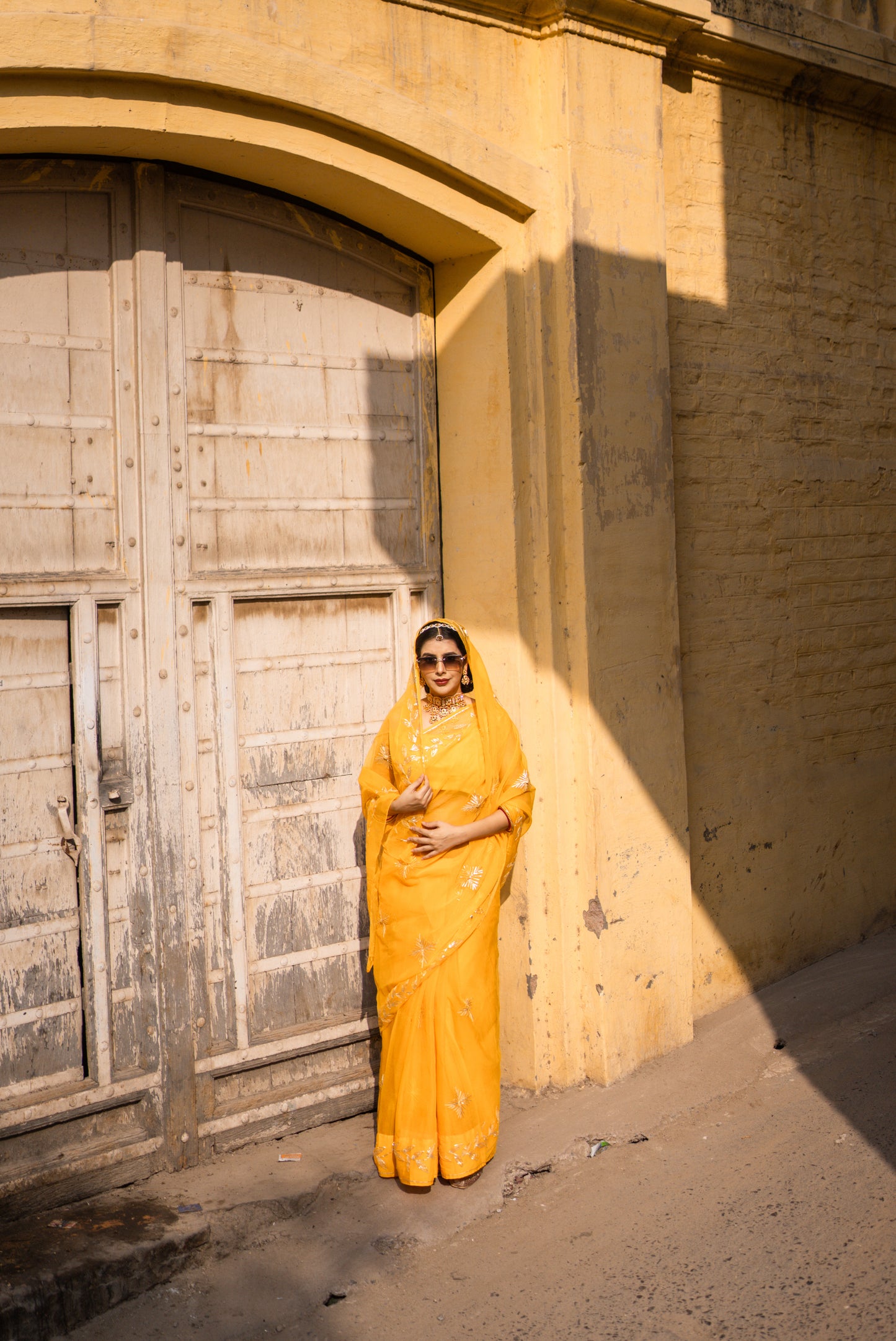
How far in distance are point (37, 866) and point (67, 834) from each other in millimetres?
121

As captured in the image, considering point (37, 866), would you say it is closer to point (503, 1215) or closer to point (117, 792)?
point (117, 792)

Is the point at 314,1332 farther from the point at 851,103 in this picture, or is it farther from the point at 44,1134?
the point at 851,103

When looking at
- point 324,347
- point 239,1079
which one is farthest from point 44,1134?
point 324,347

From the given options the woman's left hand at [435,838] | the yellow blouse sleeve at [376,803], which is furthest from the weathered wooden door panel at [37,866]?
the woman's left hand at [435,838]

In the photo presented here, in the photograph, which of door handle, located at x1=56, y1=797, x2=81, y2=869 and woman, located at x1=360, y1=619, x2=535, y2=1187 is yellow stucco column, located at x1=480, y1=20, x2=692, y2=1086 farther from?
door handle, located at x1=56, y1=797, x2=81, y2=869

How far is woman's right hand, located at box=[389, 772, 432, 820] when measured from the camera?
340 centimetres

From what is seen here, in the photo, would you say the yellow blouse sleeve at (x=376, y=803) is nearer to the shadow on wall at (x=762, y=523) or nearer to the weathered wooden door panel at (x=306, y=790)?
the weathered wooden door panel at (x=306, y=790)

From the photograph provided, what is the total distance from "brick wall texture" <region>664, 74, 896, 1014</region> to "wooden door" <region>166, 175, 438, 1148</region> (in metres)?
1.11

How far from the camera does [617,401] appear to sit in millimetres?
3961

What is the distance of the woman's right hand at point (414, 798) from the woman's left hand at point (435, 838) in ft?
0.19

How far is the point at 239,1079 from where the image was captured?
368cm

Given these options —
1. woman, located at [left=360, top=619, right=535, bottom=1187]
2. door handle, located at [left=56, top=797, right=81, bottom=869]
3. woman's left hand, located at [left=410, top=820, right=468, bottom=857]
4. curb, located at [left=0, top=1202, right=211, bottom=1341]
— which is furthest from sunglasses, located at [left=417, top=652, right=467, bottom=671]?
curb, located at [left=0, top=1202, right=211, bottom=1341]

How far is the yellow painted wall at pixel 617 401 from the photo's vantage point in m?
3.41

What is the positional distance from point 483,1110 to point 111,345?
2.51 meters
